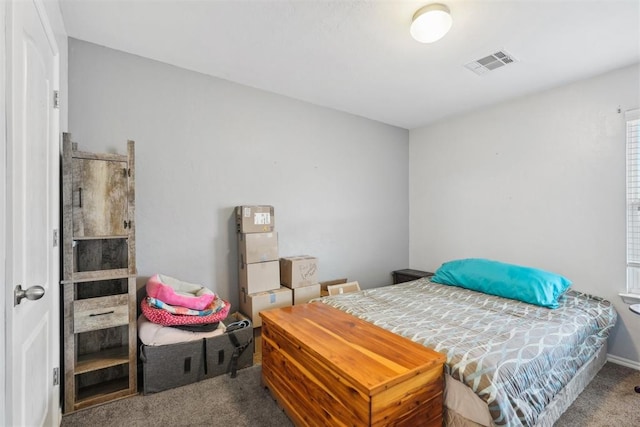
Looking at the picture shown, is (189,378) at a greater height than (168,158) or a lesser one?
lesser

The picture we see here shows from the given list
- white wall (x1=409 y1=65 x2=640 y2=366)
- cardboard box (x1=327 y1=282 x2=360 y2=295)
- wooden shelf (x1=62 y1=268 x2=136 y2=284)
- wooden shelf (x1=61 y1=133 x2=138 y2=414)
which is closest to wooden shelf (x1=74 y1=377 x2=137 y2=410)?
wooden shelf (x1=61 y1=133 x2=138 y2=414)

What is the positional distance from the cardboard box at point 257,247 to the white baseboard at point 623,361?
3.09 metres

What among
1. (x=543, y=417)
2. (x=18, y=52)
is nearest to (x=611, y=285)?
(x=543, y=417)

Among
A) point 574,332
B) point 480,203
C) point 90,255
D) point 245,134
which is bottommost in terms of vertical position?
point 574,332

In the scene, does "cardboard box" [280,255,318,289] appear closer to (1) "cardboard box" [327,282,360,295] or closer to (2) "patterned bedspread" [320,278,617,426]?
(1) "cardboard box" [327,282,360,295]

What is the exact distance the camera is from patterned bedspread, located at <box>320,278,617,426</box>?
1480mm

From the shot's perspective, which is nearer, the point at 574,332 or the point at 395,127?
the point at 574,332

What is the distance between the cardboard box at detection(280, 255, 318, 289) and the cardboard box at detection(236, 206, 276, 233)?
1.34ft

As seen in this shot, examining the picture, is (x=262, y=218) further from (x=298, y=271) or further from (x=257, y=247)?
(x=298, y=271)

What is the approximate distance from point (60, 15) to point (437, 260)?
4.42m

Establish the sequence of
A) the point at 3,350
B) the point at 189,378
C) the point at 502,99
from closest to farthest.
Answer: the point at 3,350, the point at 189,378, the point at 502,99

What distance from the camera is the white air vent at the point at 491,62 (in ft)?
8.01

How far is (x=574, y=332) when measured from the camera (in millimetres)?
2004

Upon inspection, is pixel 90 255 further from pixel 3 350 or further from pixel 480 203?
pixel 480 203
